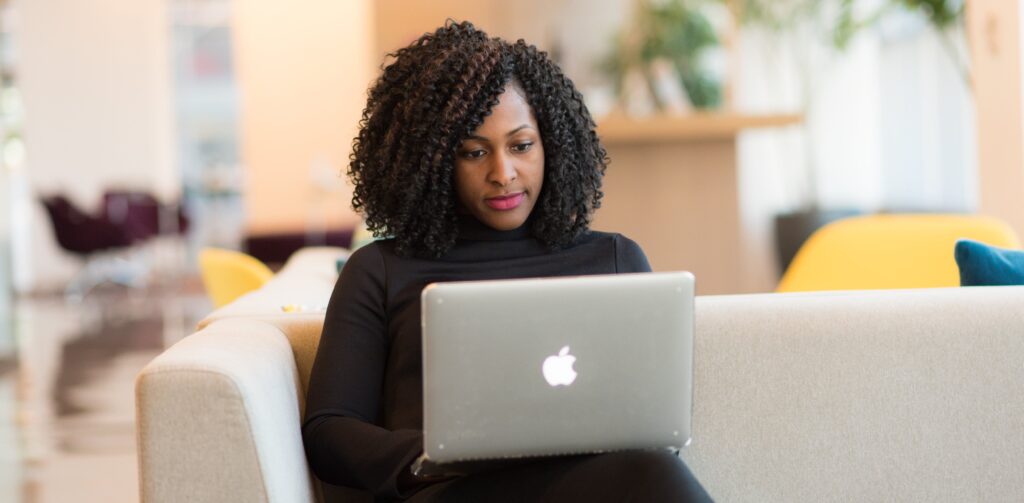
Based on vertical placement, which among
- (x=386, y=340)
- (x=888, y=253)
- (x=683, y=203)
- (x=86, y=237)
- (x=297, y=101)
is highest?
(x=297, y=101)

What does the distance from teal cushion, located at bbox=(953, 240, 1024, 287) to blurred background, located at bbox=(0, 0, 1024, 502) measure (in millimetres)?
1781

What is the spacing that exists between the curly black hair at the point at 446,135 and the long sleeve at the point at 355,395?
11cm

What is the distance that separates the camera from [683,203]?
631 cm

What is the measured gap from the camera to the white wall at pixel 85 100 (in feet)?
47.4

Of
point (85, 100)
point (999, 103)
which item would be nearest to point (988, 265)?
point (999, 103)

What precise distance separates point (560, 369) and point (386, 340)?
479mm

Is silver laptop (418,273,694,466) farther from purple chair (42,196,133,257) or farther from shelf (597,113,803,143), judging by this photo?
purple chair (42,196,133,257)

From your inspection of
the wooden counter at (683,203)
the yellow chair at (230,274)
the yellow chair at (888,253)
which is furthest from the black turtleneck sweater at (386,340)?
the wooden counter at (683,203)

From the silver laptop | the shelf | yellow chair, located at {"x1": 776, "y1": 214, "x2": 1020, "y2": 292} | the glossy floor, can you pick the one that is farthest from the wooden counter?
the silver laptop

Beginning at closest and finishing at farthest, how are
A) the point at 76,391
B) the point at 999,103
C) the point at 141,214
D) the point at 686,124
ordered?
the point at 999,103
the point at 686,124
the point at 76,391
the point at 141,214

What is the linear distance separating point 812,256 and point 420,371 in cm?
181

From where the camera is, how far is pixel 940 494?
6.53ft

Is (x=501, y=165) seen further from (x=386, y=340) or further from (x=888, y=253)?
(x=888, y=253)

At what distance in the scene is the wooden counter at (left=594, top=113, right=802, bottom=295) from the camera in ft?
20.6
